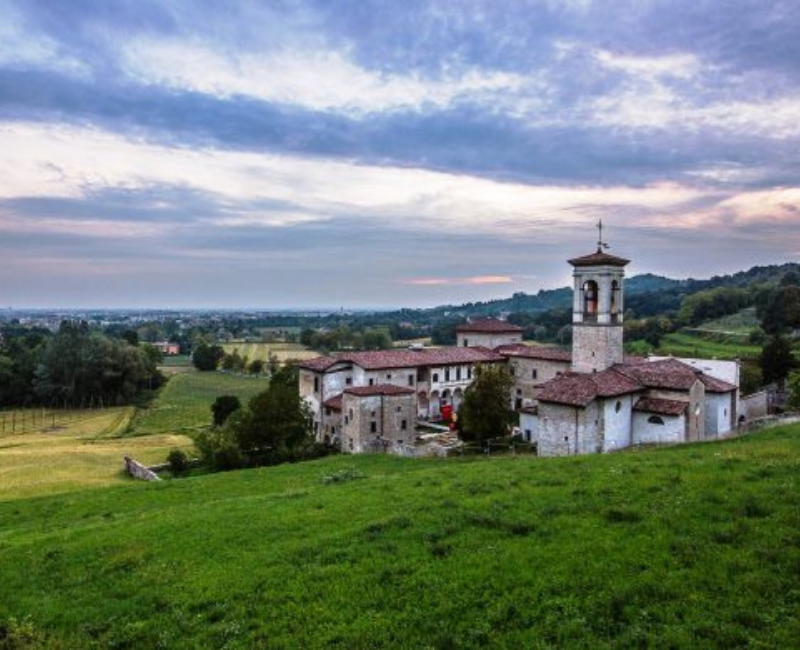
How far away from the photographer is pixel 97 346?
95062 millimetres

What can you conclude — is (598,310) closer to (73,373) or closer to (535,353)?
(535,353)

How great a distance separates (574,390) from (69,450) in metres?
45.1

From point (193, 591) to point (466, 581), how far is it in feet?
17.7

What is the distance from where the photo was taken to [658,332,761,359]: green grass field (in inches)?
3241

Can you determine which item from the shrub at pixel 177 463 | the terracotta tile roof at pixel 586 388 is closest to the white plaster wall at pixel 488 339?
the terracotta tile roof at pixel 586 388

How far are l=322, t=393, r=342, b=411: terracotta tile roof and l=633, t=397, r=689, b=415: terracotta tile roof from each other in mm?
23207

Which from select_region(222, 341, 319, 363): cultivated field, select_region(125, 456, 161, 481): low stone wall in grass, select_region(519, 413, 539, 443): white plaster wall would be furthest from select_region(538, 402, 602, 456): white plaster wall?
select_region(222, 341, 319, 363): cultivated field

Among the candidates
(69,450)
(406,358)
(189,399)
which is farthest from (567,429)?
(189,399)

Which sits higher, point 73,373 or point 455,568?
point 455,568

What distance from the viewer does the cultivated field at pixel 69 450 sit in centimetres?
4006

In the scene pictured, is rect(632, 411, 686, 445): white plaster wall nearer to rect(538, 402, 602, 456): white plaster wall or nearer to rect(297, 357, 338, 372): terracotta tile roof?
rect(538, 402, 602, 456): white plaster wall

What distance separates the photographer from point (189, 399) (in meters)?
95.0

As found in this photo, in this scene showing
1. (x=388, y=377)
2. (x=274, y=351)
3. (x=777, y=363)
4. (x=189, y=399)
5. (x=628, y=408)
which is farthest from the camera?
(x=274, y=351)

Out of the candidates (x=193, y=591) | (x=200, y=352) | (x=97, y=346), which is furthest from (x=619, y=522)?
(x=200, y=352)
